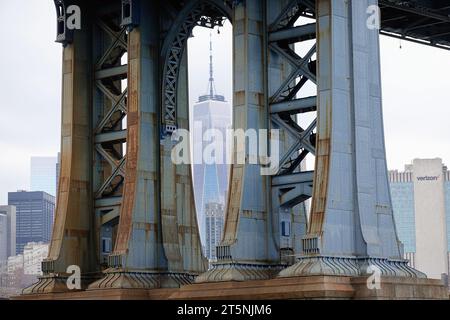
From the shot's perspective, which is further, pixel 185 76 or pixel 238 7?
pixel 185 76

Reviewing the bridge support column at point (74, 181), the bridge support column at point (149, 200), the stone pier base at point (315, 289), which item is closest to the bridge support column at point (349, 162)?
the stone pier base at point (315, 289)

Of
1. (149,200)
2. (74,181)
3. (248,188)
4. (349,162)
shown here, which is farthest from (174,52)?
(349,162)

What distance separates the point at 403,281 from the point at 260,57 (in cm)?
1487

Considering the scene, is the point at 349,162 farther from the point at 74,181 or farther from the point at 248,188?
the point at 74,181

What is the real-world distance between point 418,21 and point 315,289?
96.6 feet

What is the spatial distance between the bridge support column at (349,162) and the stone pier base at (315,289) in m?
0.70

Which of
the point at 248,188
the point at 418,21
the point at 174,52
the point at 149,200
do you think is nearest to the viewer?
the point at 248,188

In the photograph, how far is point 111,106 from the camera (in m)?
90.1

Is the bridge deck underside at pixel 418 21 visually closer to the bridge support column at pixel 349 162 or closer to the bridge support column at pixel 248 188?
the bridge support column at pixel 248 188

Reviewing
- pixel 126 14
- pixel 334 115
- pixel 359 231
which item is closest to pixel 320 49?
pixel 334 115

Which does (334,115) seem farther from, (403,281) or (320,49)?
(403,281)

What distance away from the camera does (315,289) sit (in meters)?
69.9

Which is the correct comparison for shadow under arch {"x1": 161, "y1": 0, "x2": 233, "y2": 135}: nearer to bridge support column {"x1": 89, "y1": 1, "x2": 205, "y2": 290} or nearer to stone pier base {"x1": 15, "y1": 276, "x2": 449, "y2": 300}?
bridge support column {"x1": 89, "y1": 1, "x2": 205, "y2": 290}
